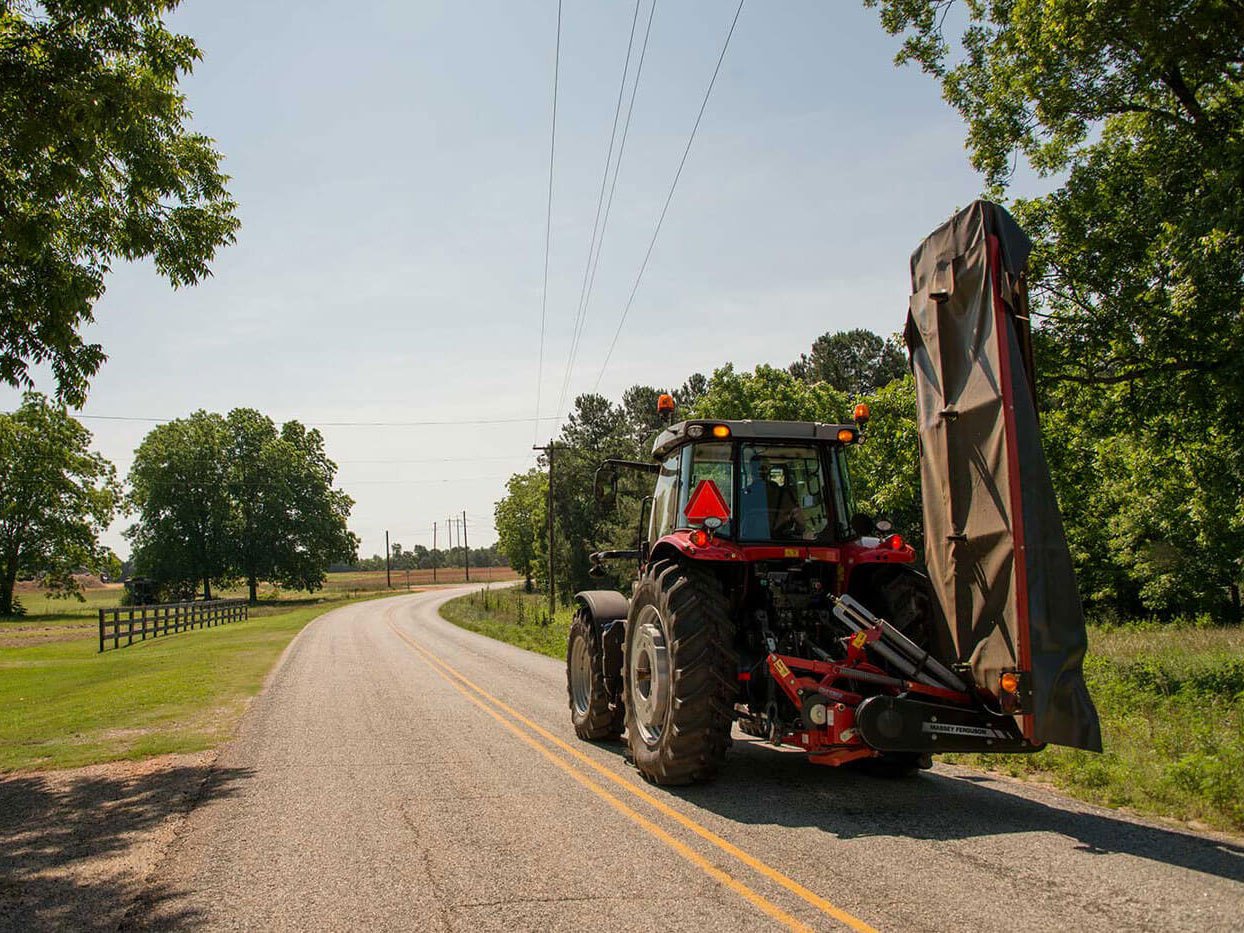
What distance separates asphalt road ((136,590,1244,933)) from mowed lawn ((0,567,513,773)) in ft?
7.18

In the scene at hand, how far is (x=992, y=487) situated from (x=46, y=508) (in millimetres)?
66883

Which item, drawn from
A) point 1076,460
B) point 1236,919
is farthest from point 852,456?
point 1236,919

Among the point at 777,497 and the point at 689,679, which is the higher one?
the point at 777,497

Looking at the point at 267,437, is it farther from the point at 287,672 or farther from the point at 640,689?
the point at 640,689

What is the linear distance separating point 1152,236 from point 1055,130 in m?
2.57

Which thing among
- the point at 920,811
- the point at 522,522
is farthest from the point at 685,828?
the point at 522,522

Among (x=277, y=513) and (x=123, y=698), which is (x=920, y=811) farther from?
(x=277, y=513)

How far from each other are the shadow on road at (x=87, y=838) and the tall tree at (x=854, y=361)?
58443 mm

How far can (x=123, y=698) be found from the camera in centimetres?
1441

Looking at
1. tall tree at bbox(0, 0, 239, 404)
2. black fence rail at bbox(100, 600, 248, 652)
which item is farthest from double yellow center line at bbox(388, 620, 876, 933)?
black fence rail at bbox(100, 600, 248, 652)

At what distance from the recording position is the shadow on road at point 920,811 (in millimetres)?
4973

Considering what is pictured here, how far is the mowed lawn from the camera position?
10016mm

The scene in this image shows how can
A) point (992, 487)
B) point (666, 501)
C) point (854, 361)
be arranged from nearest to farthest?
1. point (992, 487)
2. point (666, 501)
3. point (854, 361)

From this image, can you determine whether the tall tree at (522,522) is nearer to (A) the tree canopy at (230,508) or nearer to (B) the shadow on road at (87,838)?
(A) the tree canopy at (230,508)
